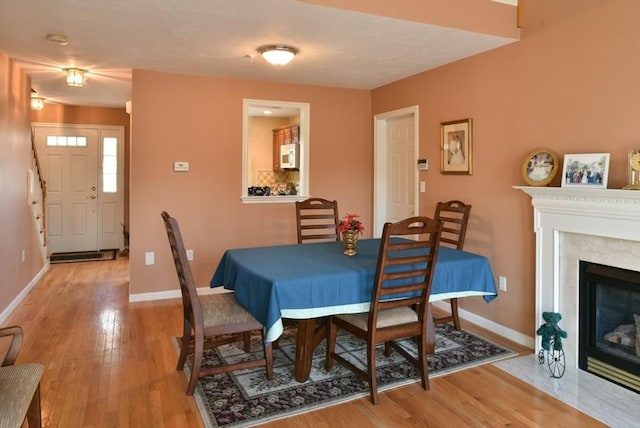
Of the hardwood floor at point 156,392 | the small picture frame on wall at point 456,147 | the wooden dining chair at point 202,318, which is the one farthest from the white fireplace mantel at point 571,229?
the wooden dining chair at point 202,318

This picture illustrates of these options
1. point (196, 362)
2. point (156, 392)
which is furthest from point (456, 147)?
point (156, 392)

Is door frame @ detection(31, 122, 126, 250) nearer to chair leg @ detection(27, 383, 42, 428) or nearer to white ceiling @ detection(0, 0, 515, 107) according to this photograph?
white ceiling @ detection(0, 0, 515, 107)

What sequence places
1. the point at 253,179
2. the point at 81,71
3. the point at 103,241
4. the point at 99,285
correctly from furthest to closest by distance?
the point at 253,179, the point at 103,241, the point at 99,285, the point at 81,71

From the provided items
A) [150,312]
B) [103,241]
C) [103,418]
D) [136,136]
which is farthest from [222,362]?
[103,241]

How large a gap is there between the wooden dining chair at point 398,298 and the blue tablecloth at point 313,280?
0.40ft

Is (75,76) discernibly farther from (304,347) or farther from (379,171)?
(304,347)

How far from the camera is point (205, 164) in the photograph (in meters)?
4.82

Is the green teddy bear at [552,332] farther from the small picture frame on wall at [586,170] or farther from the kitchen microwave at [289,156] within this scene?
the kitchen microwave at [289,156]

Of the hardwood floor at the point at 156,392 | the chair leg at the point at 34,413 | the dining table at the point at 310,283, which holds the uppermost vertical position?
the dining table at the point at 310,283

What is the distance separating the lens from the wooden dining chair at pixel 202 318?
8.30ft

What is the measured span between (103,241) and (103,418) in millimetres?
5678

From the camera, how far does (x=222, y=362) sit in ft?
10.2

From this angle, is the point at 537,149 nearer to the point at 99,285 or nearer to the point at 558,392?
the point at 558,392

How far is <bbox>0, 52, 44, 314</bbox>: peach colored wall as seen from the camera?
405 centimetres
